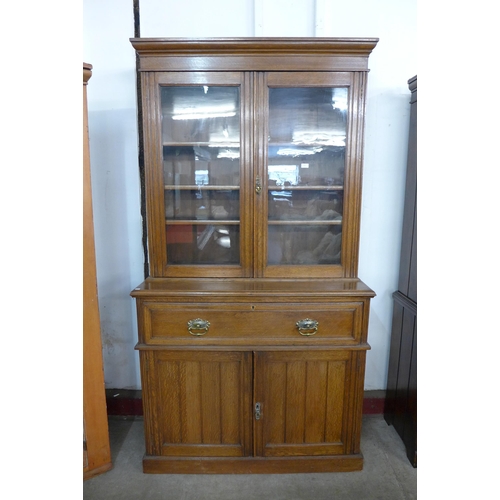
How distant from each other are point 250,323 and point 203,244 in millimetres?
456

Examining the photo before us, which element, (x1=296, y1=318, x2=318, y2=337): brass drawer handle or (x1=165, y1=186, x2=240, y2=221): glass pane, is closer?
(x1=296, y1=318, x2=318, y2=337): brass drawer handle

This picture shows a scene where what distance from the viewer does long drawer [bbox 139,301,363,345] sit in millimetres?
1457

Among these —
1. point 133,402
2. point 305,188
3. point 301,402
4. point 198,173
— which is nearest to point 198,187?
point 198,173

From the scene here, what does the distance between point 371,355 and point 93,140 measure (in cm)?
205

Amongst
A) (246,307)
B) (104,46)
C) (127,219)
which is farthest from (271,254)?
(104,46)

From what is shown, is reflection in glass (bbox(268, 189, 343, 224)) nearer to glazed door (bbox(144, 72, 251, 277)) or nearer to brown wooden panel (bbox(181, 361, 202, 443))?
glazed door (bbox(144, 72, 251, 277))

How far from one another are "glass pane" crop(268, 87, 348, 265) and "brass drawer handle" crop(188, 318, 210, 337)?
44cm

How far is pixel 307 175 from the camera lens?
5.21 ft

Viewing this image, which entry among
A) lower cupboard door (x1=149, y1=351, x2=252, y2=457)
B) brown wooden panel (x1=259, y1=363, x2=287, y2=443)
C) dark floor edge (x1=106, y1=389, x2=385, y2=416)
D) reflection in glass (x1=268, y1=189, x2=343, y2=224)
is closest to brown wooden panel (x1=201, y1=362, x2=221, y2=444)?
lower cupboard door (x1=149, y1=351, x2=252, y2=457)

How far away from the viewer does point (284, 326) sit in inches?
57.9

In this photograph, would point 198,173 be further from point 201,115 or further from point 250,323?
point 250,323

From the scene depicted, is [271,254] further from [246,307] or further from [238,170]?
[238,170]

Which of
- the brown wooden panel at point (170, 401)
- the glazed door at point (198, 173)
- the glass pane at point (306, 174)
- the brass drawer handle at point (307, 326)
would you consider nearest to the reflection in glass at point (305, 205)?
the glass pane at point (306, 174)

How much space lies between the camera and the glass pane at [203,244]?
160 cm
